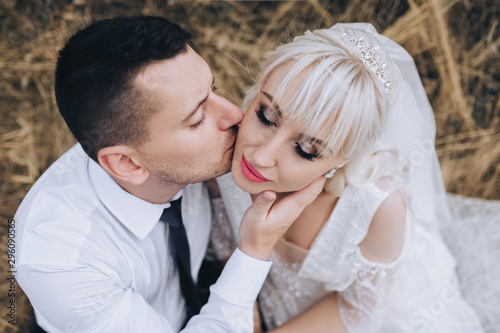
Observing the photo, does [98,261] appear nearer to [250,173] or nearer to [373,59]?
[250,173]

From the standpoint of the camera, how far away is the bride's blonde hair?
4.44 feet

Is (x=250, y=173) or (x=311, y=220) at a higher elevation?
(x=250, y=173)

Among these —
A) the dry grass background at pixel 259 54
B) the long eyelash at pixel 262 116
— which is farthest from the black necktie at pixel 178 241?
the dry grass background at pixel 259 54

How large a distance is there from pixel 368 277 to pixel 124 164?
4.21 feet

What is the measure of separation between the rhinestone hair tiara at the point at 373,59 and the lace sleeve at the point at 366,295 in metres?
0.87

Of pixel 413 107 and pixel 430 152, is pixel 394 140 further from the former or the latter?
pixel 430 152

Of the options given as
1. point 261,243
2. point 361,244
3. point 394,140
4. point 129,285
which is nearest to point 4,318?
point 129,285

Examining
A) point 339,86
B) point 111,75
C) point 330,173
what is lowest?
point 330,173

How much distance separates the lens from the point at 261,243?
1697mm

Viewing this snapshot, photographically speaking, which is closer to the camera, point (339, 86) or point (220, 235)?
point (339, 86)

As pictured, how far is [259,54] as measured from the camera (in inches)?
122

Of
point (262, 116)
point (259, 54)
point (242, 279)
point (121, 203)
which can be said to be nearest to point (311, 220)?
point (242, 279)

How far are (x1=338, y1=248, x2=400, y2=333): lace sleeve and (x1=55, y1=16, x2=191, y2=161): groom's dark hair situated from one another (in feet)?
4.08

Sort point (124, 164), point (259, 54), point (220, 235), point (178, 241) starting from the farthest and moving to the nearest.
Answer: point (259, 54) < point (220, 235) < point (178, 241) < point (124, 164)
